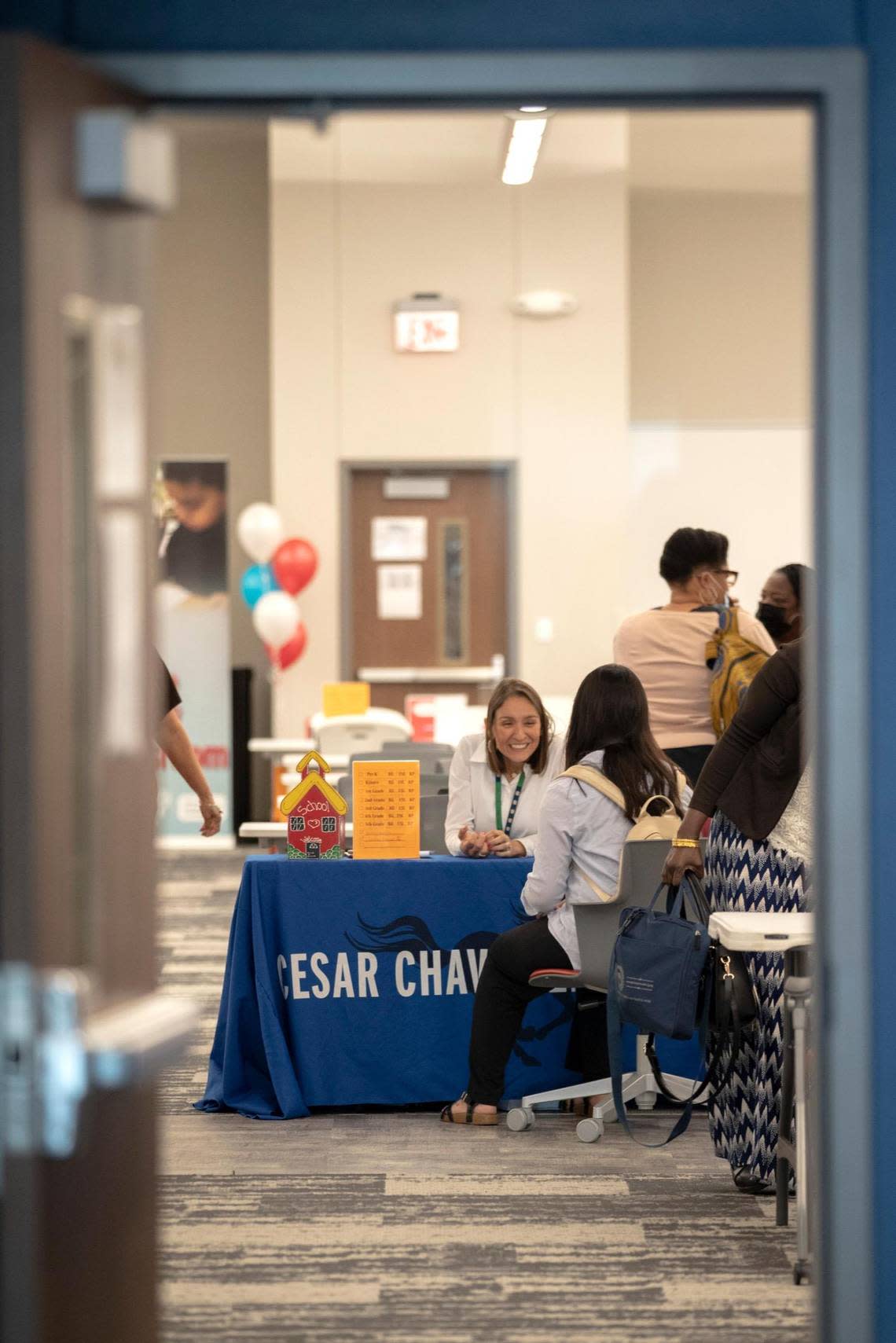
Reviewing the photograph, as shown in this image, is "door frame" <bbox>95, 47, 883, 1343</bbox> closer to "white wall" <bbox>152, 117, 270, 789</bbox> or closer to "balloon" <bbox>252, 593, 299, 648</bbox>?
"balloon" <bbox>252, 593, 299, 648</bbox>

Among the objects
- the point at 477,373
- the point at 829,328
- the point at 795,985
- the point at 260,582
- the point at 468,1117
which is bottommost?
the point at 468,1117

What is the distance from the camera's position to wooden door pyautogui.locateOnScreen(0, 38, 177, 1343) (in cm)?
172

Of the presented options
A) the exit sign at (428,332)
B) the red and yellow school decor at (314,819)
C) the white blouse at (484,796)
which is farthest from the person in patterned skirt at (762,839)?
the exit sign at (428,332)

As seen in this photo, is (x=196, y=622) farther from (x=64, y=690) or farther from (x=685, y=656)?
(x=64, y=690)

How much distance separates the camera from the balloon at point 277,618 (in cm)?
862

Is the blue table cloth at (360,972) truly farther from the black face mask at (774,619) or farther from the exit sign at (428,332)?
the exit sign at (428,332)

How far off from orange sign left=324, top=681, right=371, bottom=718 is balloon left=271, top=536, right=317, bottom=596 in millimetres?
1672

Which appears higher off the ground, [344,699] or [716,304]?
[716,304]

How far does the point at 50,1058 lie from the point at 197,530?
8002 millimetres

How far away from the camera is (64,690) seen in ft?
5.85

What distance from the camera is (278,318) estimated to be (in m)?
8.81

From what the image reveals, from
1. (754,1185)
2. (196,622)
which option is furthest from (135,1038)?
(196,622)

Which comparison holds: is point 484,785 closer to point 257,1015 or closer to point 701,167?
point 257,1015

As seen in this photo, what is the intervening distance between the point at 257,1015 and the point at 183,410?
6.35m
